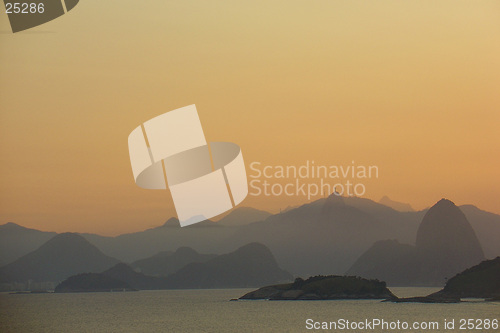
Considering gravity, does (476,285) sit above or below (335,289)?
below

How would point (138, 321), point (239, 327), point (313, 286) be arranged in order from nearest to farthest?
point (239, 327), point (138, 321), point (313, 286)

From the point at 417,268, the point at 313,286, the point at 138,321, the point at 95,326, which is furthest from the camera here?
the point at 417,268

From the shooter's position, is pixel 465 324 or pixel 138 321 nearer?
pixel 465 324

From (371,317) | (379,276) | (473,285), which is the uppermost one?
(371,317)

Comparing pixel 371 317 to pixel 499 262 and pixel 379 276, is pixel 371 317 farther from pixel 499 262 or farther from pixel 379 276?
pixel 379 276

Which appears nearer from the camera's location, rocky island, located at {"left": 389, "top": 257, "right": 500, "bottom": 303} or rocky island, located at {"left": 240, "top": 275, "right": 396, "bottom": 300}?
rocky island, located at {"left": 389, "top": 257, "right": 500, "bottom": 303}

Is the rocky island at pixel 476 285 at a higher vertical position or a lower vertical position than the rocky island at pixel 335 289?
lower

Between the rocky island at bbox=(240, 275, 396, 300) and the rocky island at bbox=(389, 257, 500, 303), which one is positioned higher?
the rocky island at bbox=(240, 275, 396, 300)

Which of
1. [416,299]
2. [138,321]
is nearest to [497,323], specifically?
[138,321]

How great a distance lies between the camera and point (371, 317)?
5569cm

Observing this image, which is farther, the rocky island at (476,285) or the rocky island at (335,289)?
the rocky island at (335,289)

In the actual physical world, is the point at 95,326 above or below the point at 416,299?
above

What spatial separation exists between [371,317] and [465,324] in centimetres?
781

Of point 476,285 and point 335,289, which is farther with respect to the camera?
point 335,289
